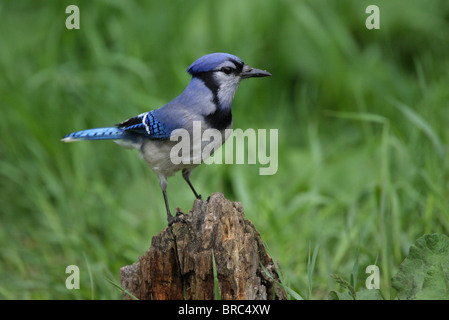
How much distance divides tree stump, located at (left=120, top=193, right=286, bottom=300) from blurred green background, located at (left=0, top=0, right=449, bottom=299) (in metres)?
0.84

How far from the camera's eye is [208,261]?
2.57 m

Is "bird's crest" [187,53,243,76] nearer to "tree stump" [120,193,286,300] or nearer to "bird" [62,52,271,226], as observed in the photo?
"bird" [62,52,271,226]

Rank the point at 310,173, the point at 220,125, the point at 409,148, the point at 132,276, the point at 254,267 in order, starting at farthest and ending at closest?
the point at 310,173 → the point at 409,148 → the point at 220,125 → the point at 132,276 → the point at 254,267

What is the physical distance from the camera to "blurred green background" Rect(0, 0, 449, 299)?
4066 millimetres

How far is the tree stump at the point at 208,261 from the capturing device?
256 centimetres

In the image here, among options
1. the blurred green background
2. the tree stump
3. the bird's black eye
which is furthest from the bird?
the blurred green background

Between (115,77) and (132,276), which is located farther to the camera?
(115,77)

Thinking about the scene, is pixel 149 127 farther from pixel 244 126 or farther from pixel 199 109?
pixel 244 126

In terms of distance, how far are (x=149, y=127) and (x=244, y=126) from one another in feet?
6.33

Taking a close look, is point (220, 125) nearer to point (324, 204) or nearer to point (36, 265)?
point (324, 204)

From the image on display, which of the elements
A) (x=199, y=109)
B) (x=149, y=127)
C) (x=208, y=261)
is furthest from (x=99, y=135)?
(x=208, y=261)

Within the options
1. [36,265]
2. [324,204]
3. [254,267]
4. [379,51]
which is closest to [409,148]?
[324,204]

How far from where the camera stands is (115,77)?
5.31 metres

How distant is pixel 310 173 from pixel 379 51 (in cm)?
166
